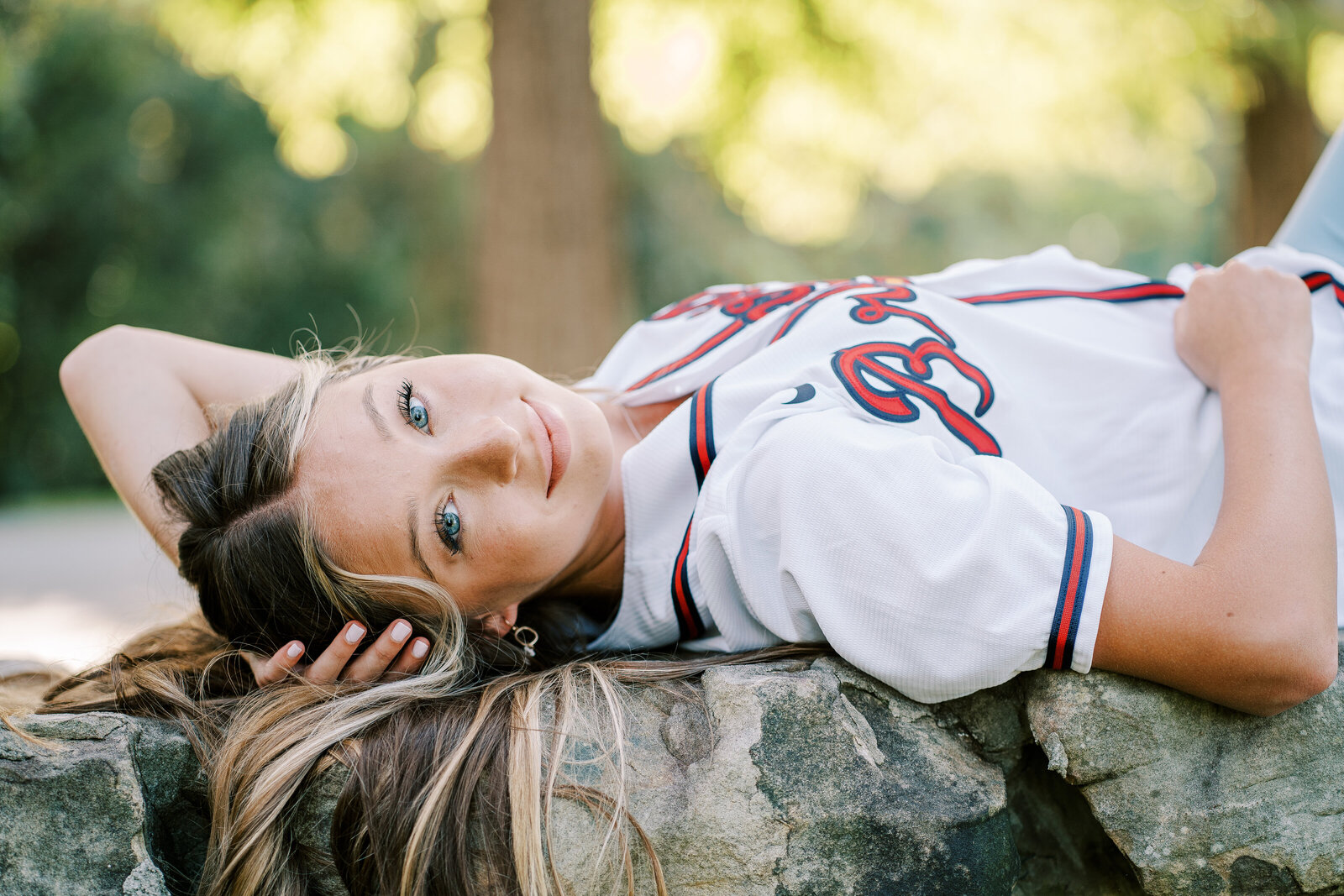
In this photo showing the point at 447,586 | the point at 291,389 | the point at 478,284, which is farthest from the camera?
the point at 478,284

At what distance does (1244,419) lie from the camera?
1595 mm

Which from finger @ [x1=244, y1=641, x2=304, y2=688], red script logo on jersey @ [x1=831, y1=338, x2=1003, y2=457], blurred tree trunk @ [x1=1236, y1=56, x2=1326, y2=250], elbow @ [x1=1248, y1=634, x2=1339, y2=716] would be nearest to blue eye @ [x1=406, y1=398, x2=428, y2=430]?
finger @ [x1=244, y1=641, x2=304, y2=688]

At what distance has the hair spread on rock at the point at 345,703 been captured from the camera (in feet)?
4.70

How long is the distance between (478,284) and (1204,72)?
4.73 meters

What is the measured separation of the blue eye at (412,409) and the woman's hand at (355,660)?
340 mm

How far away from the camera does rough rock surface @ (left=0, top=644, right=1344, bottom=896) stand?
4.58 ft

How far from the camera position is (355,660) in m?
1.75

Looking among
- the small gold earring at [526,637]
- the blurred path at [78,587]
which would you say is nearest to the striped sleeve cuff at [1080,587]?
the small gold earring at [526,637]

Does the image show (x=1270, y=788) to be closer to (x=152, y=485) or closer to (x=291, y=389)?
(x=291, y=389)

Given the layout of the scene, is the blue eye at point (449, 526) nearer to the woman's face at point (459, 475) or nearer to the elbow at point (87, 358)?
the woman's face at point (459, 475)

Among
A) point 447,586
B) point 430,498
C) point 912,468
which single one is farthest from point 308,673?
point 912,468

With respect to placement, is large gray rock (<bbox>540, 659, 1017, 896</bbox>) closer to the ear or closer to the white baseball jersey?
the white baseball jersey

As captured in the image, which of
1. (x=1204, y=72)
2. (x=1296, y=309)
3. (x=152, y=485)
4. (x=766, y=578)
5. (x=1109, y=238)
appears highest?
(x=1204, y=72)

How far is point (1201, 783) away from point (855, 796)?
0.53 meters
